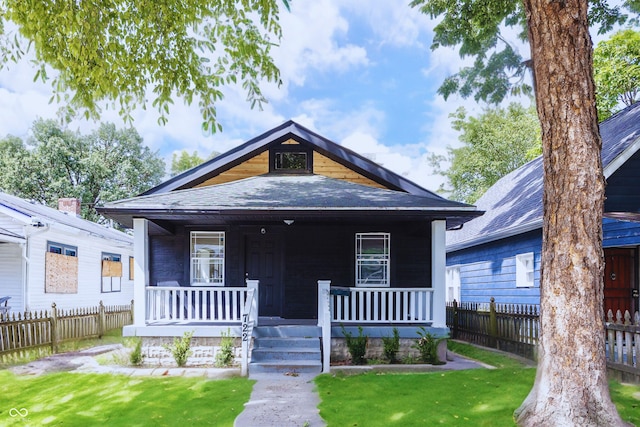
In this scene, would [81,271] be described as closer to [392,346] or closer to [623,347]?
[392,346]

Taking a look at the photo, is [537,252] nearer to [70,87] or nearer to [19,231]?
[70,87]

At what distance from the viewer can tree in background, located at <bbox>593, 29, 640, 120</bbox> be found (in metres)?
18.4

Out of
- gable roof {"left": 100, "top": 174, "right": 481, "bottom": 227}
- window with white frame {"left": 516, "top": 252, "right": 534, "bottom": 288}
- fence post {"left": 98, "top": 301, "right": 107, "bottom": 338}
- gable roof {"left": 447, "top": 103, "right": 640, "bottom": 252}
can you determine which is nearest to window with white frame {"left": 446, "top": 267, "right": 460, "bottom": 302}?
gable roof {"left": 447, "top": 103, "right": 640, "bottom": 252}

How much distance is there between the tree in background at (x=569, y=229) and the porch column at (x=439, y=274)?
4.13 metres

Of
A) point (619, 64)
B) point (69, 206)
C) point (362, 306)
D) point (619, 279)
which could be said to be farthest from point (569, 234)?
point (69, 206)

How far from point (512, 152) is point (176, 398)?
31.6m

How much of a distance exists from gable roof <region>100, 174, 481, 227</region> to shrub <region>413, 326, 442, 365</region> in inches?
93.1

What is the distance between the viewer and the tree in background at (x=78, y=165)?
112 ft

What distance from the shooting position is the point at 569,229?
16.8 feet

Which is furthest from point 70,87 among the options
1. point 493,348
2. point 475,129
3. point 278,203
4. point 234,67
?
point 475,129

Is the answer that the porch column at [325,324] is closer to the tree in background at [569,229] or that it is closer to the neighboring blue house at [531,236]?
the tree in background at [569,229]

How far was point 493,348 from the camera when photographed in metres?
11.6

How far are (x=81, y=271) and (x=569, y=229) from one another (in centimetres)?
1687

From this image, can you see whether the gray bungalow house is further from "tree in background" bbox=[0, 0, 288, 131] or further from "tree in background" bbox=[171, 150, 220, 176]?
"tree in background" bbox=[171, 150, 220, 176]
